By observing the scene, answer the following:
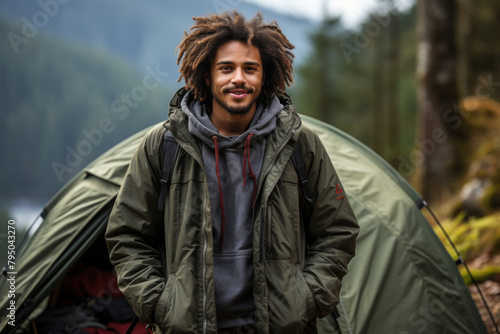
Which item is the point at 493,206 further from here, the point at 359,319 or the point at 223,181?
the point at 223,181

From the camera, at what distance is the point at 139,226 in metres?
2.12

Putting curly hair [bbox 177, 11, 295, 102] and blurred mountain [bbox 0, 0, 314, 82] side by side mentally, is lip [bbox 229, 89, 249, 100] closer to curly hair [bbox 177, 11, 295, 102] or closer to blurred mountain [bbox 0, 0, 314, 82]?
curly hair [bbox 177, 11, 295, 102]

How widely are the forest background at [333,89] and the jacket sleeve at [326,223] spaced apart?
2.47 meters

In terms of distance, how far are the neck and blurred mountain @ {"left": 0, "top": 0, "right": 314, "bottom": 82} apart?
54.0 feet

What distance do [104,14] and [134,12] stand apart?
1.42 metres

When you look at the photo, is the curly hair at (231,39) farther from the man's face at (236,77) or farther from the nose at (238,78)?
the nose at (238,78)

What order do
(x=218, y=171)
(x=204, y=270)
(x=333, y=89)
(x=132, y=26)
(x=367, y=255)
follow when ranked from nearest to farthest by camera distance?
1. (x=204, y=270)
2. (x=218, y=171)
3. (x=367, y=255)
4. (x=333, y=89)
5. (x=132, y=26)

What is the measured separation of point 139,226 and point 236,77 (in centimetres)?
76

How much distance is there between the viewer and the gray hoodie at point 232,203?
6.73ft

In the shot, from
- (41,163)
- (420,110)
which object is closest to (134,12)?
(41,163)

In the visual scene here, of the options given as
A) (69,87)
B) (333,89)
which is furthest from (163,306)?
(333,89)

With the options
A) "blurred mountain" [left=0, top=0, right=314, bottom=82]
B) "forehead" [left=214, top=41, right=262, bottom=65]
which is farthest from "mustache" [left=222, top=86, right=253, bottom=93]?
"blurred mountain" [left=0, top=0, right=314, bottom=82]

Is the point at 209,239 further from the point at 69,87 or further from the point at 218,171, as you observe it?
the point at 69,87

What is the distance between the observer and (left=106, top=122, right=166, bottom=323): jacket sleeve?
2.08 metres
